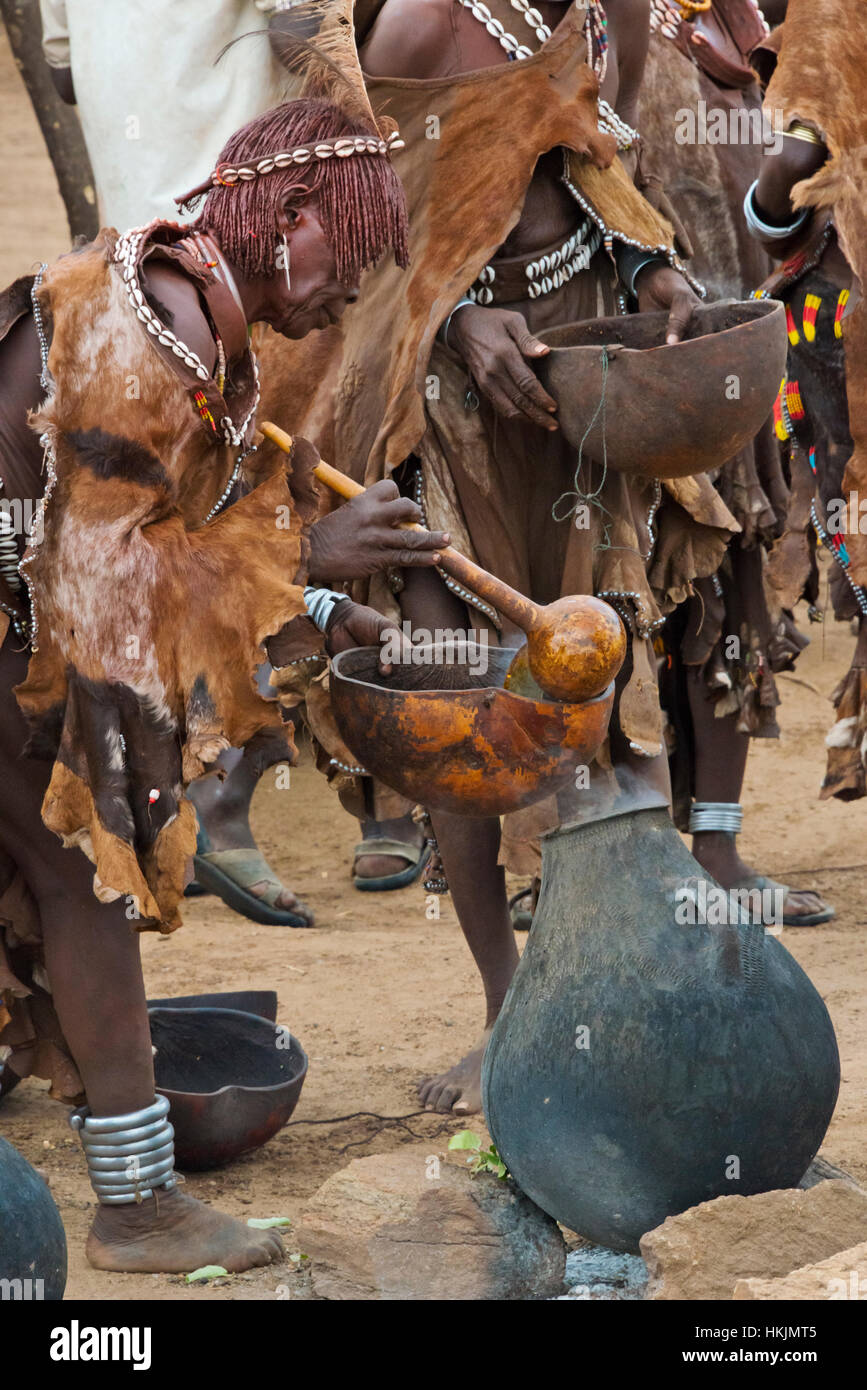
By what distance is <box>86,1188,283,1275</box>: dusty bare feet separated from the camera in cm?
287

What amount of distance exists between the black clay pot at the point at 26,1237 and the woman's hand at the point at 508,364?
159 centimetres

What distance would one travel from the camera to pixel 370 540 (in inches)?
104

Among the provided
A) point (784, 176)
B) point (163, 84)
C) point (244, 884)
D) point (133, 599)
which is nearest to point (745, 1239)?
point (133, 599)

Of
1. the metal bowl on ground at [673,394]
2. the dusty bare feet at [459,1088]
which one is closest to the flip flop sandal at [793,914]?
the dusty bare feet at [459,1088]

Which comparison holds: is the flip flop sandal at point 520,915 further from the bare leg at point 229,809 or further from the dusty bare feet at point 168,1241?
the dusty bare feet at point 168,1241

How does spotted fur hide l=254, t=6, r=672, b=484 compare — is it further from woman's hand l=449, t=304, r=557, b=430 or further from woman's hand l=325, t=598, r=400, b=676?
woman's hand l=325, t=598, r=400, b=676

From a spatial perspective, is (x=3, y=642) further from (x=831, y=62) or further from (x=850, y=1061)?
(x=831, y=62)

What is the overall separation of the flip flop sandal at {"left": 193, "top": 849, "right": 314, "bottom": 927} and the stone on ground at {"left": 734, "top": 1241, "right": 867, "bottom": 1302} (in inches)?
112

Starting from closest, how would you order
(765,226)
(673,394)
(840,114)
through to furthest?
(673,394), (840,114), (765,226)

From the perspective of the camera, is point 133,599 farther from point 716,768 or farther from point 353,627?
point 716,768

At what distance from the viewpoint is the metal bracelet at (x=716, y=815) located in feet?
15.0

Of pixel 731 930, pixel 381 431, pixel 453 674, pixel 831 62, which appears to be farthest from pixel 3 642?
pixel 831 62

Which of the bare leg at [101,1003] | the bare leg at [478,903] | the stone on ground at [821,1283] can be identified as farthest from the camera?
the bare leg at [478,903]

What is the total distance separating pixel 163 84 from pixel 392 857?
2417mm
